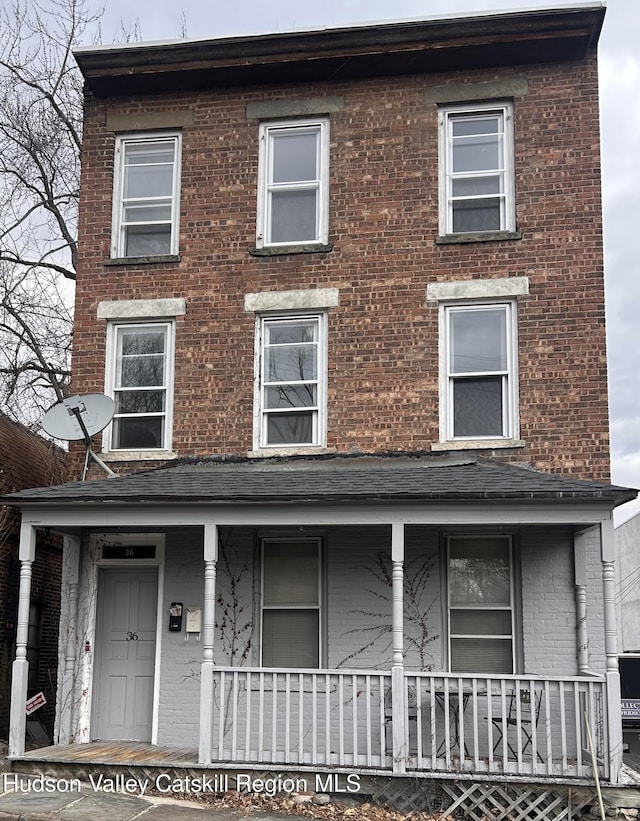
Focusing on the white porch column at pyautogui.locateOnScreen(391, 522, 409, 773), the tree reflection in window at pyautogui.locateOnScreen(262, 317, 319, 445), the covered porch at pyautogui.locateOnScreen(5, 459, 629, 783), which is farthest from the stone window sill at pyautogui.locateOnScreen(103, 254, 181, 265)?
the white porch column at pyautogui.locateOnScreen(391, 522, 409, 773)

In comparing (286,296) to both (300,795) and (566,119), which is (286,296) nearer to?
(566,119)

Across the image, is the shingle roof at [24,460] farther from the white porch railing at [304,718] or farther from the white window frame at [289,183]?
the white porch railing at [304,718]

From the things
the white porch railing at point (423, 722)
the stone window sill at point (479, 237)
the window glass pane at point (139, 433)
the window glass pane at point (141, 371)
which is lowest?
the white porch railing at point (423, 722)

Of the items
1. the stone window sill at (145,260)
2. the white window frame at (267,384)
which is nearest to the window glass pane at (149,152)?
the stone window sill at (145,260)

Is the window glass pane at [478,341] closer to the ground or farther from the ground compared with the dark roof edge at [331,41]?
closer to the ground

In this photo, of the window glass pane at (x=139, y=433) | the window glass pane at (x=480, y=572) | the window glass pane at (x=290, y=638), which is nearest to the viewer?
the window glass pane at (x=480, y=572)

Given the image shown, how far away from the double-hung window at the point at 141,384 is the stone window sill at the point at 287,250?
4.96ft

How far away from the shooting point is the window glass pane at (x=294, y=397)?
12250mm

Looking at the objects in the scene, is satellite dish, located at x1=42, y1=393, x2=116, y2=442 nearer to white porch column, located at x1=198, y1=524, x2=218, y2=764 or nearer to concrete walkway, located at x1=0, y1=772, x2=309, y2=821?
white porch column, located at x1=198, y1=524, x2=218, y2=764

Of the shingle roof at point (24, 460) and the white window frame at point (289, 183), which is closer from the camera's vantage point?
the white window frame at point (289, 183)

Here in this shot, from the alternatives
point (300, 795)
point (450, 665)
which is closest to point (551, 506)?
point (450, 665)

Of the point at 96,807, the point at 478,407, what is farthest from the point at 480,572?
the point at 96,807

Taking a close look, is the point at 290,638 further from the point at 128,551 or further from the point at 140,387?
the point at 140,387

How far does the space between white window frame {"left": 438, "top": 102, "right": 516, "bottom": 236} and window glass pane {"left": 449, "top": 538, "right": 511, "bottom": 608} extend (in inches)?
155
